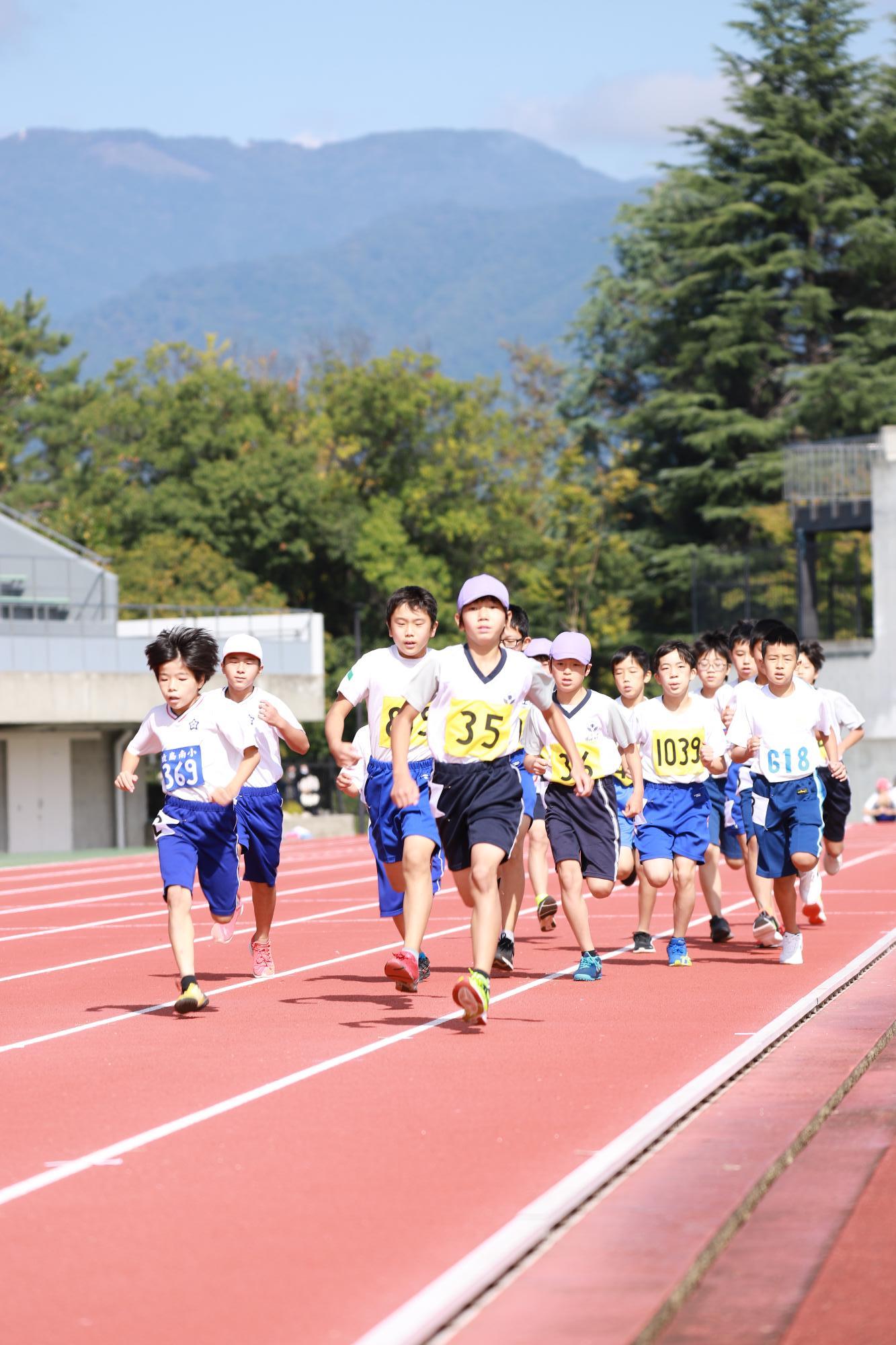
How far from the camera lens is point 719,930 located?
14578mm

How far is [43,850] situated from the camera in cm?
4941

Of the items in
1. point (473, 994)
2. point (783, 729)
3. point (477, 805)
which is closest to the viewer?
point (473, 994)

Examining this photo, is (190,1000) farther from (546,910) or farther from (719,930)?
(719,930)

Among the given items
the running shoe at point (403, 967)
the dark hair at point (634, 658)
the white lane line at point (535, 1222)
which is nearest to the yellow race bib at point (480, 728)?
the running shoe at point (403, 967)

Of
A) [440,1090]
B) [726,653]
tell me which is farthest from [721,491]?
[440,1090]

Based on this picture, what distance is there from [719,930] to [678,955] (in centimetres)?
183

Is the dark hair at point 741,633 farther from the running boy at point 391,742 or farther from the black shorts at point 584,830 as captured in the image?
the running boy at point 391,742

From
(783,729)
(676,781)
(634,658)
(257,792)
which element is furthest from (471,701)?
(634,658)

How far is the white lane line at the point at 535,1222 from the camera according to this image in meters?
4.80

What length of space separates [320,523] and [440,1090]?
217ft

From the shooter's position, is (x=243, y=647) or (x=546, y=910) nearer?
(x=243, y=647)

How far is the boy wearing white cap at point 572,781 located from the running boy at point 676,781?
37 centimetres

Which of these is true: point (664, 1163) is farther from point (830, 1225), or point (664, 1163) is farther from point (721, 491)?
point (721, 491)

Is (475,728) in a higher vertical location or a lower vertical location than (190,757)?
higher
